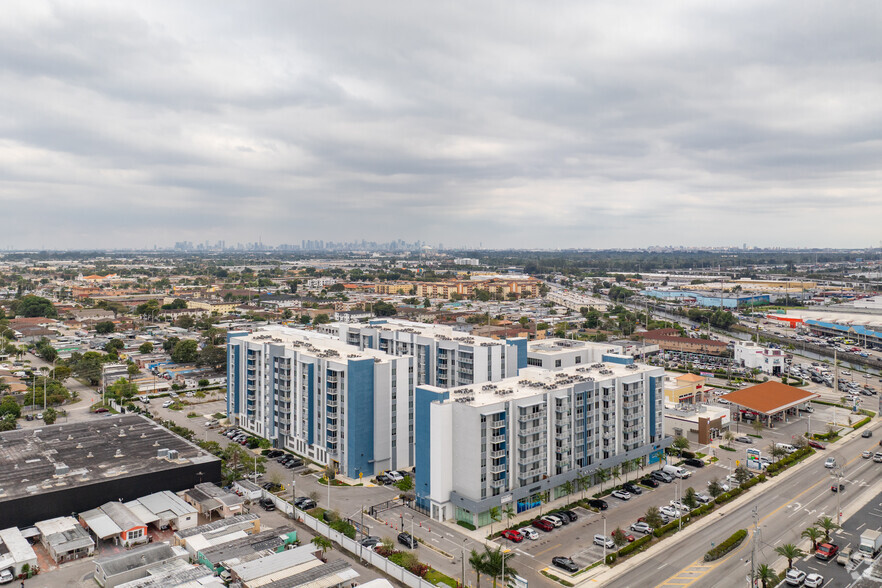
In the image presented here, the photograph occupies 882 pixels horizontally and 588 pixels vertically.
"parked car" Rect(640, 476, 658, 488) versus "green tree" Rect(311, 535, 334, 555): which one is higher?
"green tree" Rect(311, 535, 334, 555)

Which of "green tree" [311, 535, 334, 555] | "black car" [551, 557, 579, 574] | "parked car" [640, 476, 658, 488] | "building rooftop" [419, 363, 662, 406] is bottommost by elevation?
"parked car" [640, 476, 658, 488]

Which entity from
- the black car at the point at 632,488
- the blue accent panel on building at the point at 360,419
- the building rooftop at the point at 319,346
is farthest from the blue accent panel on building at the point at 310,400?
the black car at the point at 632,488

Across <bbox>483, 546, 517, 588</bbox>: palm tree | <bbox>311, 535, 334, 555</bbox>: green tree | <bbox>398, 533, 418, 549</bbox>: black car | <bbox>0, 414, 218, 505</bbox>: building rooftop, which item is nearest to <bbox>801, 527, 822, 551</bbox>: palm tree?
<bbox>483, 546, 517, 588</bbox>: palm tree

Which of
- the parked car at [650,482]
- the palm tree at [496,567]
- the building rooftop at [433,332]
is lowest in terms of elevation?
the parked car at [650,482]

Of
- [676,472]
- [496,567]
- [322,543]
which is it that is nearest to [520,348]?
[676,472]

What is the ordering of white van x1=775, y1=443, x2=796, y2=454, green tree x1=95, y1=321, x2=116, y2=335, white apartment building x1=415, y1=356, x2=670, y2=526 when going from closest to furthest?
white apartment building x1=415, y1=356, x2=670, y2=526 < white van x1=775, y1=443, x2=796, y2=454 < green tree x1=95, y1=321, x2=116, y2=335

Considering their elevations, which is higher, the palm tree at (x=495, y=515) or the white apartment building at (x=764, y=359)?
the white apartment building at (x=764, y=359)

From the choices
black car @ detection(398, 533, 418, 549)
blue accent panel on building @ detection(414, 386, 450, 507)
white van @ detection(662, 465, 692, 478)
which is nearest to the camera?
black car @ detection(398, 533, 418, 549)

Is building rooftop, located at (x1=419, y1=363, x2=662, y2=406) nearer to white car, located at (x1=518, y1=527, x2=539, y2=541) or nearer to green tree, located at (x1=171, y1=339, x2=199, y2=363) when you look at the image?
white car, located at (x1=518, y1=527, x2=539, y2=541)

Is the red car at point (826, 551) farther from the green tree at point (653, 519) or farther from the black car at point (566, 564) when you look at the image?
the black car at point (566, 564)
